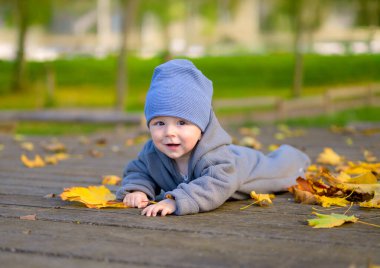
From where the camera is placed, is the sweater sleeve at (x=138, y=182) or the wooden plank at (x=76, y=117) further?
the wooden plank at (x=76, y=117)

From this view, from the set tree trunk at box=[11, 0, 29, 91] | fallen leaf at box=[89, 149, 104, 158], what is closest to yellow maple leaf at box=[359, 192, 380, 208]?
fallen leaf at box=[89, 149, 104, 158]

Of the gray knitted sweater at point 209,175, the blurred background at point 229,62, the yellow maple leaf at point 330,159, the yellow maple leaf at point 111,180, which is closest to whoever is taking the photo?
the gray knitted sweater at point 209,175

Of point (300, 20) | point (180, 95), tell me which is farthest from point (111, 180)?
point (300, 20)

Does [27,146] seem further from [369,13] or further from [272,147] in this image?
[369,13]

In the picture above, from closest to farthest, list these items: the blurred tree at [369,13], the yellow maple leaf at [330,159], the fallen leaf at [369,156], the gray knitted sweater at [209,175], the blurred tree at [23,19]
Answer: the gray knitted sweater at [209,175]
the yellow maple leaf at [330,159]
the fallen leaf at [369,156]
the blurred tree at [23,19]
the blurred tree at [369,13]

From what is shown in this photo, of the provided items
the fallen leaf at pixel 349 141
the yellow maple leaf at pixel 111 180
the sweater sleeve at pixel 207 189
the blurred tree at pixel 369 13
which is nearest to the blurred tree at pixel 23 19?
the blurred tree at pixel 369 13

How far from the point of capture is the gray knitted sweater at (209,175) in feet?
9.38

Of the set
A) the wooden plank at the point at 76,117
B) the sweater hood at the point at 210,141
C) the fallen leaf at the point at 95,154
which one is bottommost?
the wooden plank at the point at 76,117

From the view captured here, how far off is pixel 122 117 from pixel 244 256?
6.78 m

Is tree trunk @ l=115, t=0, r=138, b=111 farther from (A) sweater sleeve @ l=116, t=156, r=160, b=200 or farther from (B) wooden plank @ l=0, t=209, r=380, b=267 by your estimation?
(B) wooden plank @ l=0, t=209, r=380, b=267

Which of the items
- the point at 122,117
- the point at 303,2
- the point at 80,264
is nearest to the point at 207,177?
the point at 80,264

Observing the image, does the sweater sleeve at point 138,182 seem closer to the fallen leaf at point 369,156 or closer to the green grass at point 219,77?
the fallen leaf at point 369,156

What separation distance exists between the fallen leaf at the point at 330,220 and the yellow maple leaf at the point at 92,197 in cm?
88

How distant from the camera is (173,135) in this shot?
2.89 m
